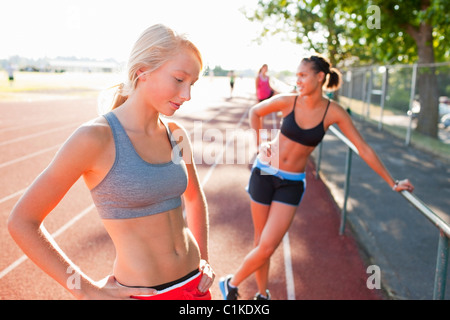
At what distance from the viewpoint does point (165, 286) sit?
1.43m

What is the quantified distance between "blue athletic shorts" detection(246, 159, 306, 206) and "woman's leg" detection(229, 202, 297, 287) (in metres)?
0.06

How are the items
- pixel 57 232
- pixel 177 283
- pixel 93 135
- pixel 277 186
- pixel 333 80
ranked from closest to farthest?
1. pixel 93 135
2. pixel 177 283
3. pixel 277 186
4. pixel 333 80
5. pixel 57 232

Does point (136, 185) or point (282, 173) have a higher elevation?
point (136, 185)

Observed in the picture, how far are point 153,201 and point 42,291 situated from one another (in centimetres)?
278

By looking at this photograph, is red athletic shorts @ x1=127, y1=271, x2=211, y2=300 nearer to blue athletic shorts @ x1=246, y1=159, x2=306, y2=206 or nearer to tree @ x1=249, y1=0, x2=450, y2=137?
blue athletic shorts @ x1=246, y1=159, x2=306, y2=206

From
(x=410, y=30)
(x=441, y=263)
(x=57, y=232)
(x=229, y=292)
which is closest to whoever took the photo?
(x=441, y=263)

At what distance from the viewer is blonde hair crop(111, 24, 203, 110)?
1.29 meters

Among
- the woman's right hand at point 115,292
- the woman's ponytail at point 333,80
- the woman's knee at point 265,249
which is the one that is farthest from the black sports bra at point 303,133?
the woman's right hand at point 115,292

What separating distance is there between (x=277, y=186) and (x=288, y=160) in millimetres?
228

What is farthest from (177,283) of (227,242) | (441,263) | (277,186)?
(227,242)

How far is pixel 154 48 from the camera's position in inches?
50.8

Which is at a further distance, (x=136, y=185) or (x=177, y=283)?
(x=177, y=283)

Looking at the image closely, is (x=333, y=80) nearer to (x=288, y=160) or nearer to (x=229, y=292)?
(x=288, y=160)

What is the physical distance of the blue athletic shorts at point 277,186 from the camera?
2980mm
